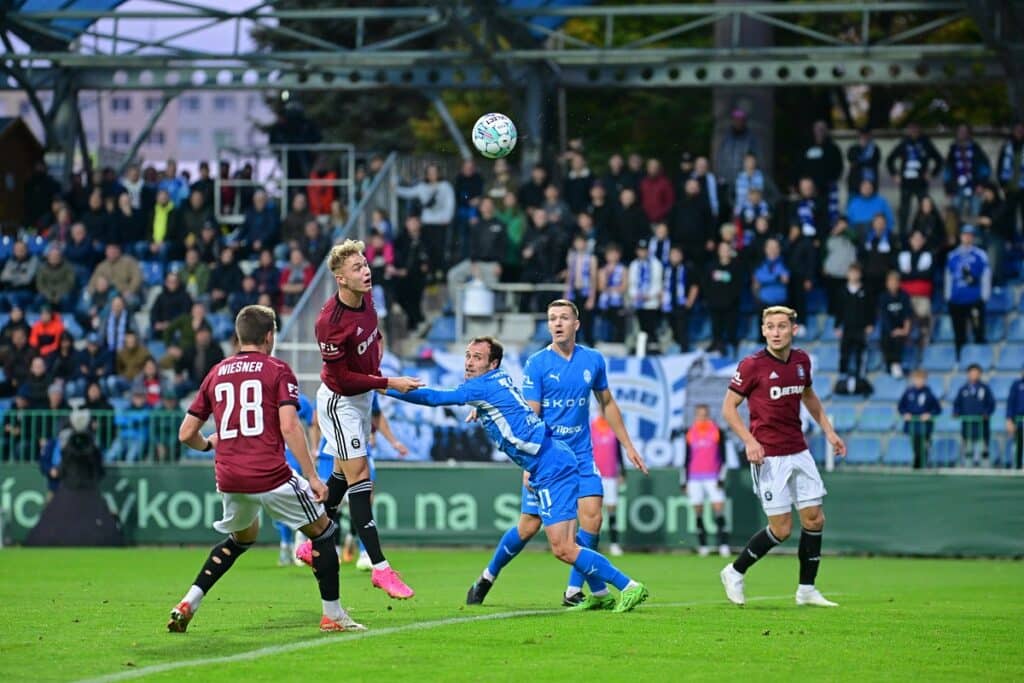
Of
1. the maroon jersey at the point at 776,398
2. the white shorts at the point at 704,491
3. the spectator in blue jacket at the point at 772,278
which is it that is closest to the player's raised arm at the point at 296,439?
the maroon jersey at the point at 776,398

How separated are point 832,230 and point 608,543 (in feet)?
21.9

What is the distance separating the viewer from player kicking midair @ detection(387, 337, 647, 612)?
11281 mm

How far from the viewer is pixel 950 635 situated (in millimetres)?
10812

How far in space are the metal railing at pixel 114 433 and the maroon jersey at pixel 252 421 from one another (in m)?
14.9

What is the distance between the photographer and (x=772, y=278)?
25484 millimetres

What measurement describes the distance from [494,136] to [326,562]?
6.38 meters

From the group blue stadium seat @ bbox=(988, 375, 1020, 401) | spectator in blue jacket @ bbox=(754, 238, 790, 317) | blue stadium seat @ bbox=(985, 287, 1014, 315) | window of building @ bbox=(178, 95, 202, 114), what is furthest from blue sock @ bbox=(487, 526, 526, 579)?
window of building @ bbox=(178, 95, 202, 114)

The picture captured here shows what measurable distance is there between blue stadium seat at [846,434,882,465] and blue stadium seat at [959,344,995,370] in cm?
247

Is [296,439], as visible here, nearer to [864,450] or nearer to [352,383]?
[352,383]

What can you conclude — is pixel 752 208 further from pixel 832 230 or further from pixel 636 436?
pixel 636 436

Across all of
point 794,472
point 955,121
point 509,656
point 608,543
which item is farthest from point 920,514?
Answer: point 955,121

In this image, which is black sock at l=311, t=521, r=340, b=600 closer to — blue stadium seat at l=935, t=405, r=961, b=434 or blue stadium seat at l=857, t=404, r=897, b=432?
blue stadium seat at l=935, t=405, r=961, b=434

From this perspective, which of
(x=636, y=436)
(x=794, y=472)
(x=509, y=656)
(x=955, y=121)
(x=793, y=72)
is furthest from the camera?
(x=955, y=121)

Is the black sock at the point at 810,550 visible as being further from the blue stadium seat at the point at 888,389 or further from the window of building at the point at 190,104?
the window of building at the point at 190,104
